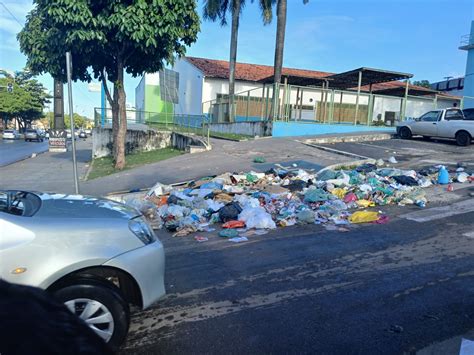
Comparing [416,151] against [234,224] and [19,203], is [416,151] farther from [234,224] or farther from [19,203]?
[19,203]

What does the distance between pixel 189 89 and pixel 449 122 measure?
24.7 m

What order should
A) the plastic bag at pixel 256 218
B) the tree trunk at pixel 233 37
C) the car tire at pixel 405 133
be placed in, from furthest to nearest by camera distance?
the tree trunk at pixel 233 37, the car tire at pixel 405 133, the plastic bag at pixel 256 218

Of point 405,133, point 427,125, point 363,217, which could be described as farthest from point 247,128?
point 363,217

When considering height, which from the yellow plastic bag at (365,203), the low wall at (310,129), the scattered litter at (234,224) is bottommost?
the scattered litter at (234,224)

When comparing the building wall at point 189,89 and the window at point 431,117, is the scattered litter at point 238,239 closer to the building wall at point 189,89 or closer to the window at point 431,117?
the window at point 431,117

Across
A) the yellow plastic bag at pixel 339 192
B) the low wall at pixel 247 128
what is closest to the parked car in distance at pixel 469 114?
the low wall at pixel 247 128

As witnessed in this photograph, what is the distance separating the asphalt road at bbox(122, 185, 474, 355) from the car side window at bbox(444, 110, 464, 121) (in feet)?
41.6

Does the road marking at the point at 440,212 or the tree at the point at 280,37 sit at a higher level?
the tree at the point at 280,37

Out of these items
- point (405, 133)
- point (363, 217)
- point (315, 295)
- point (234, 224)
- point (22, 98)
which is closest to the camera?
point (315, 295)

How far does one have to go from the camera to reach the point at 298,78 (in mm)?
26391

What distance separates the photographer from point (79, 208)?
3.18 meters

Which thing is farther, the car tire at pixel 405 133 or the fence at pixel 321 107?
the fence at pixel 321 107

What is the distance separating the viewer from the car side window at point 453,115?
17.0m

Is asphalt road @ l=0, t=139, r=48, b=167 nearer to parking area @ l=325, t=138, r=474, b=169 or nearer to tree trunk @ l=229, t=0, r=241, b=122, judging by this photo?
tree trunk @ l=229, t=0, r=241, b=122
